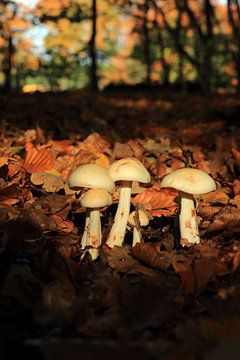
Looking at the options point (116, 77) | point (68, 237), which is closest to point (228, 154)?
point (68, 237)

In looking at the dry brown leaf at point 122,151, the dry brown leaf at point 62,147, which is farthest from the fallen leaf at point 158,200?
the dry brown leaf at point 62,147

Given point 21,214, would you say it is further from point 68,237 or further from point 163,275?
point 163,275

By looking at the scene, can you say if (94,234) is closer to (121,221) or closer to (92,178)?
(121,221)

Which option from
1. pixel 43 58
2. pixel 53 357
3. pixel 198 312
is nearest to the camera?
pixel 53 357

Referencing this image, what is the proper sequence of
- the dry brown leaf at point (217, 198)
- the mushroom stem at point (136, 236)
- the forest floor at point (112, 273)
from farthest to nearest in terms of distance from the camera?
the dry brown leaf at point (217, 198) → the mushroom stem at point (136, 236) → the forest floor at point (112, 273)

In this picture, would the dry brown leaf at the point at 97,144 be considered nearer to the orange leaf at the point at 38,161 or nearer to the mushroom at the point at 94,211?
the orange leaf at the point at 38,161

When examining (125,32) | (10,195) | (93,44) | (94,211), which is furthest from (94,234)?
(125,32)
